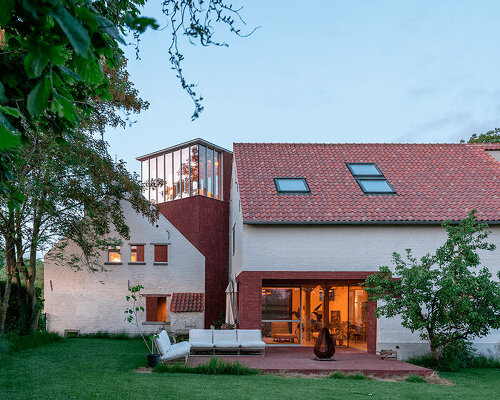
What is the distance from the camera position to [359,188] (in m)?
16.6

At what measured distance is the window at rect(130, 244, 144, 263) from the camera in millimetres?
23172

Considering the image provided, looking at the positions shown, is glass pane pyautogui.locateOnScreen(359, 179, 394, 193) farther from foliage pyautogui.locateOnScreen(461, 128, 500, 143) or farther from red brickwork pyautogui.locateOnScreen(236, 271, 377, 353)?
foliage pyautogui.locateOnScreen(461, 128, 500, 143)

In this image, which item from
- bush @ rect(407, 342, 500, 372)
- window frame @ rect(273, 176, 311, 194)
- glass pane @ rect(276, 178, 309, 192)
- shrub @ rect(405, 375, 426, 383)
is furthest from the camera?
glass pane @ rect(276, 178, 309, 192)

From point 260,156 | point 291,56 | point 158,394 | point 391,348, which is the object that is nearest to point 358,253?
point 391,348

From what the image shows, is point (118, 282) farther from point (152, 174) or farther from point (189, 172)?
point (189, 172)

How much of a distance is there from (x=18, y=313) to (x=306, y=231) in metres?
12.0

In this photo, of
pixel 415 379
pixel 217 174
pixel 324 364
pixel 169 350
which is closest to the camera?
pixel 415 379

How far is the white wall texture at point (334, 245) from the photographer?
14.9 metres

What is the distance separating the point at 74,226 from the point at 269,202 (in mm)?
7337

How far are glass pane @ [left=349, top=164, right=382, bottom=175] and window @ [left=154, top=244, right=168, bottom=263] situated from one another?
10.1 meters

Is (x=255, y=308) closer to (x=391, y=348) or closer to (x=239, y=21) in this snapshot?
(x=391, y=348)

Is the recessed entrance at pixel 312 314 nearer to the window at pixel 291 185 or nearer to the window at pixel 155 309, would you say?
the window at pixel 291 185

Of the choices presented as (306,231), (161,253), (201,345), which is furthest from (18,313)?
(306,231)

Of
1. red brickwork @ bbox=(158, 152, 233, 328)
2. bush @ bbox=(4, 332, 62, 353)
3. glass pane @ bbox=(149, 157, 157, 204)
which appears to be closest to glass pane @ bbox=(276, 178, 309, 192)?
red brickwork @ bbox=(158, 152, 233, 328)
